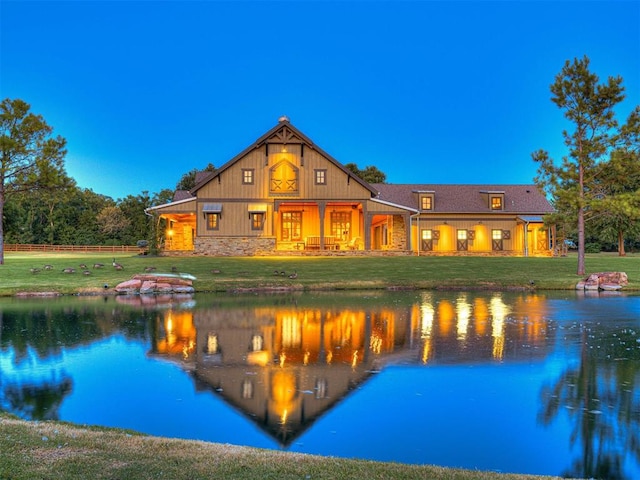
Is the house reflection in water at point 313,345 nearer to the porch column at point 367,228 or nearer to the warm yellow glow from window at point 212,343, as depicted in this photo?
the warm yellow glow from window at point 212,343

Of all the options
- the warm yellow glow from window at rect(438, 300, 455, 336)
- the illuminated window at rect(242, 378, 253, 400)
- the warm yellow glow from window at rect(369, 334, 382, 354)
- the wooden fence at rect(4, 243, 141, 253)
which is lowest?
the illuminated window at rect(242, 378, 253, 400)

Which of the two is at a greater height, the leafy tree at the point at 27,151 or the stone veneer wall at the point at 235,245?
the leafy tree at the point at 27,151

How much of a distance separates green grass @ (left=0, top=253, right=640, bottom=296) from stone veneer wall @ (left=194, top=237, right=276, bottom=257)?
4.05m

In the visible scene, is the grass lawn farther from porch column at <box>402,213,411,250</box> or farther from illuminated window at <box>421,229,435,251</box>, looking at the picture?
illuminated window at <box>421,229,435,251</box>

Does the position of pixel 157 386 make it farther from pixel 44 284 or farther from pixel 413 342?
pixel 44 284

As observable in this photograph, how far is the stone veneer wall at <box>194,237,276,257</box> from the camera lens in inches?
1407

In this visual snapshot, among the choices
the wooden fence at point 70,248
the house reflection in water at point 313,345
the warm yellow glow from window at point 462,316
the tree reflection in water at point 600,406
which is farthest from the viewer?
the wooden fence at point 70,248

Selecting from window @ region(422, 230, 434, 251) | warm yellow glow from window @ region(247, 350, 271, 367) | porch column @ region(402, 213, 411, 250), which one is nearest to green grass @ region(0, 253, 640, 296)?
porch column @ region(402, 213, 411, 250)

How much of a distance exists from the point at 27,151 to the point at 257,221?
1552cm

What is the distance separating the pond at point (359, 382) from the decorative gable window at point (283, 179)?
2152cm

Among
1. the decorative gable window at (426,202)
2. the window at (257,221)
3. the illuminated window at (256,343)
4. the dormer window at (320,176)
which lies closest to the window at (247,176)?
the window at (257,221)

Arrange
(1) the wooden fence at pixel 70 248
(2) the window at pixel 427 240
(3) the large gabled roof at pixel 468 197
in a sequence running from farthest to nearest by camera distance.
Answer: (1) the wooden fence at pixel 70 248 → (3) the large gabled roof at pixel 468 197 → (2) the window at pixel 427 240

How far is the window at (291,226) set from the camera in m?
38.8

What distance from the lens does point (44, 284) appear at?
23.3 meters
